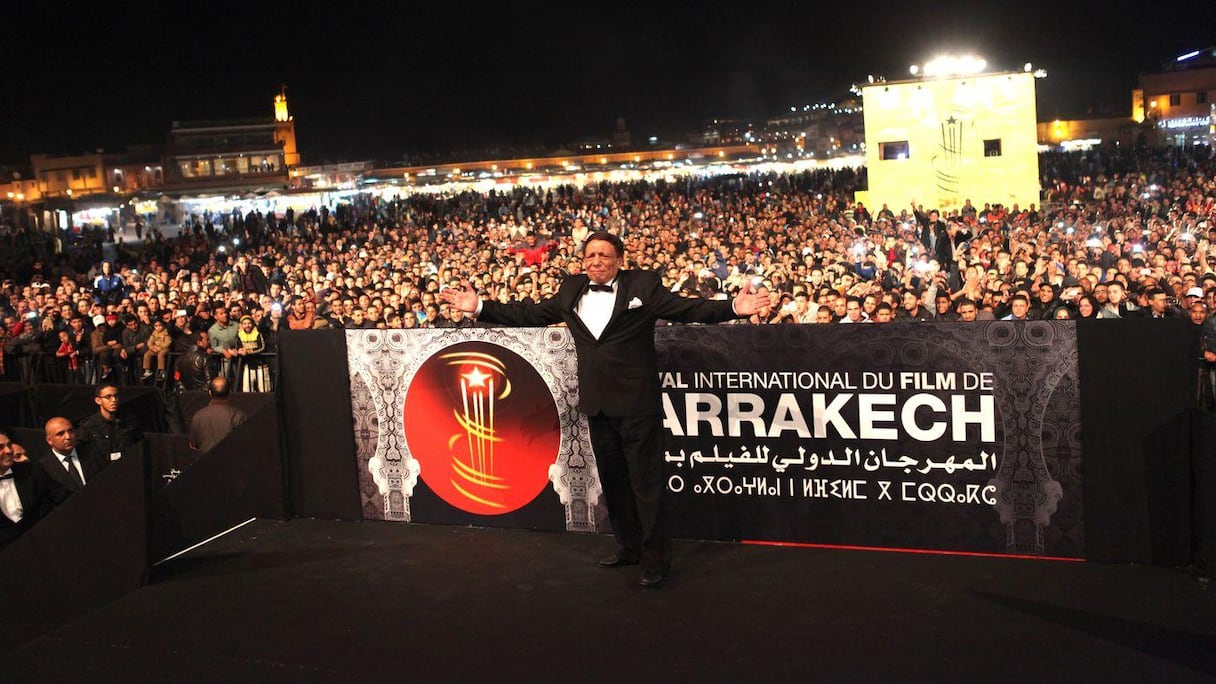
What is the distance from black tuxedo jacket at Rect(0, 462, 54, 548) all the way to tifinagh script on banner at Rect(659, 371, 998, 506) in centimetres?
352

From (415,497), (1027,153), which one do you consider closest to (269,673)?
(415,497)

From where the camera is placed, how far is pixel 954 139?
94.6 ft

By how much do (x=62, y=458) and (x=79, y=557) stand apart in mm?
1512

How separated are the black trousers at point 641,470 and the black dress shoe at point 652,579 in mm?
19

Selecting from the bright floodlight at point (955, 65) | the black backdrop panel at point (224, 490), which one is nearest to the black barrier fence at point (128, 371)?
the black backdrop panel at point (224, 490)

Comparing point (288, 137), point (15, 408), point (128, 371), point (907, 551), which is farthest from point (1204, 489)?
point (288, 137)

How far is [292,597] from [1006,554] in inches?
138

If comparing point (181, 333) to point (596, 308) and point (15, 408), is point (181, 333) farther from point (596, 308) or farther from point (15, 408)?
point (596, 308)

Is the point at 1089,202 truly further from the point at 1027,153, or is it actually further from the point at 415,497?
the point at 415,497

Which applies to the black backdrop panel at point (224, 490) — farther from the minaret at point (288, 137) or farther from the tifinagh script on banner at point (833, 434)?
the minaret at point (288, 137)

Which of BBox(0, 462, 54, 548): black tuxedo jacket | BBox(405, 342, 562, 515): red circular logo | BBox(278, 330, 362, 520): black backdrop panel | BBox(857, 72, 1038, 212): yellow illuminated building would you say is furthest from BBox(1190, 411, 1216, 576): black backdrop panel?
BBox(857, 72, 1038, 212): yellow illuminated building

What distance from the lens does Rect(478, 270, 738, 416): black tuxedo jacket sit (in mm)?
5164

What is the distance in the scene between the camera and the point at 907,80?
2903cm

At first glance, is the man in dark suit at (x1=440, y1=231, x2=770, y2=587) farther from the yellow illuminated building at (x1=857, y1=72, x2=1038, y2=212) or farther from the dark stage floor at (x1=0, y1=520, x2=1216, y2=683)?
the yellow illuminated building at (x1=857, y1=72, x2=1038, y2=212)
